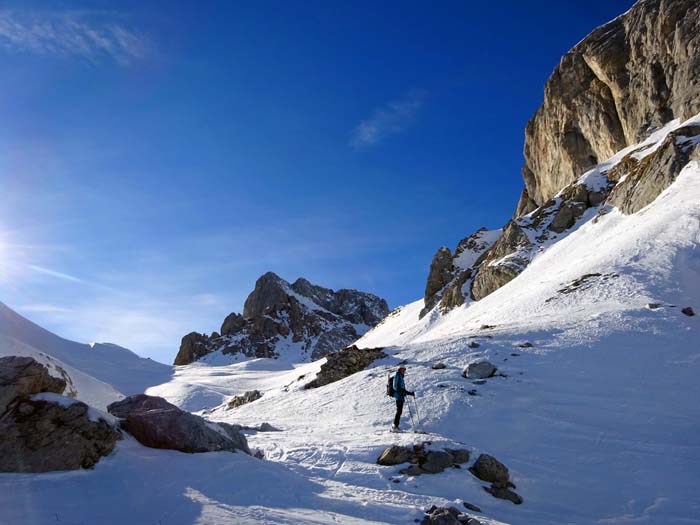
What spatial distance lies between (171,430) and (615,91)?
3102 inches

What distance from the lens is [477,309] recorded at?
155 ft

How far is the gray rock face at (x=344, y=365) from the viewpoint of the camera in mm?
28609

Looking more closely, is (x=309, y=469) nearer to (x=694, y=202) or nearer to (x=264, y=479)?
(x=264, y=479)

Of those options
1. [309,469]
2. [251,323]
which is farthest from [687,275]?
[251,323]

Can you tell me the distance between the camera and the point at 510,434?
1598 cm

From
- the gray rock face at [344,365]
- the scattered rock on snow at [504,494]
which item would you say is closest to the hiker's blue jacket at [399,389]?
the scattered rock on snow at [504,494]

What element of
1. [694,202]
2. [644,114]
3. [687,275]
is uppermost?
[644,114]

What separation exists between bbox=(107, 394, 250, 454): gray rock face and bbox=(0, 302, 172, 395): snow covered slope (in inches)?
2170

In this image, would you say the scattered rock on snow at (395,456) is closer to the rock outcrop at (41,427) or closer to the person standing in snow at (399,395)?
the person standing in snow at (399,395)

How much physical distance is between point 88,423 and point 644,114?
73.5 m

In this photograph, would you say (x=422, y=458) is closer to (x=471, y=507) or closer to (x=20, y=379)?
(x=471, y=507)

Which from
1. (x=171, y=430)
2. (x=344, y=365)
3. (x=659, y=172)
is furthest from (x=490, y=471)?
(x=659, y=172)

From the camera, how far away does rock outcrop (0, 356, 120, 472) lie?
927 centimetres

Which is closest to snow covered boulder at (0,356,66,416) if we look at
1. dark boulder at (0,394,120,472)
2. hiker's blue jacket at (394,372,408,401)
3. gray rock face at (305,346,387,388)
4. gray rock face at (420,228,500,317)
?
dark boulder at (0,394,120,472)
